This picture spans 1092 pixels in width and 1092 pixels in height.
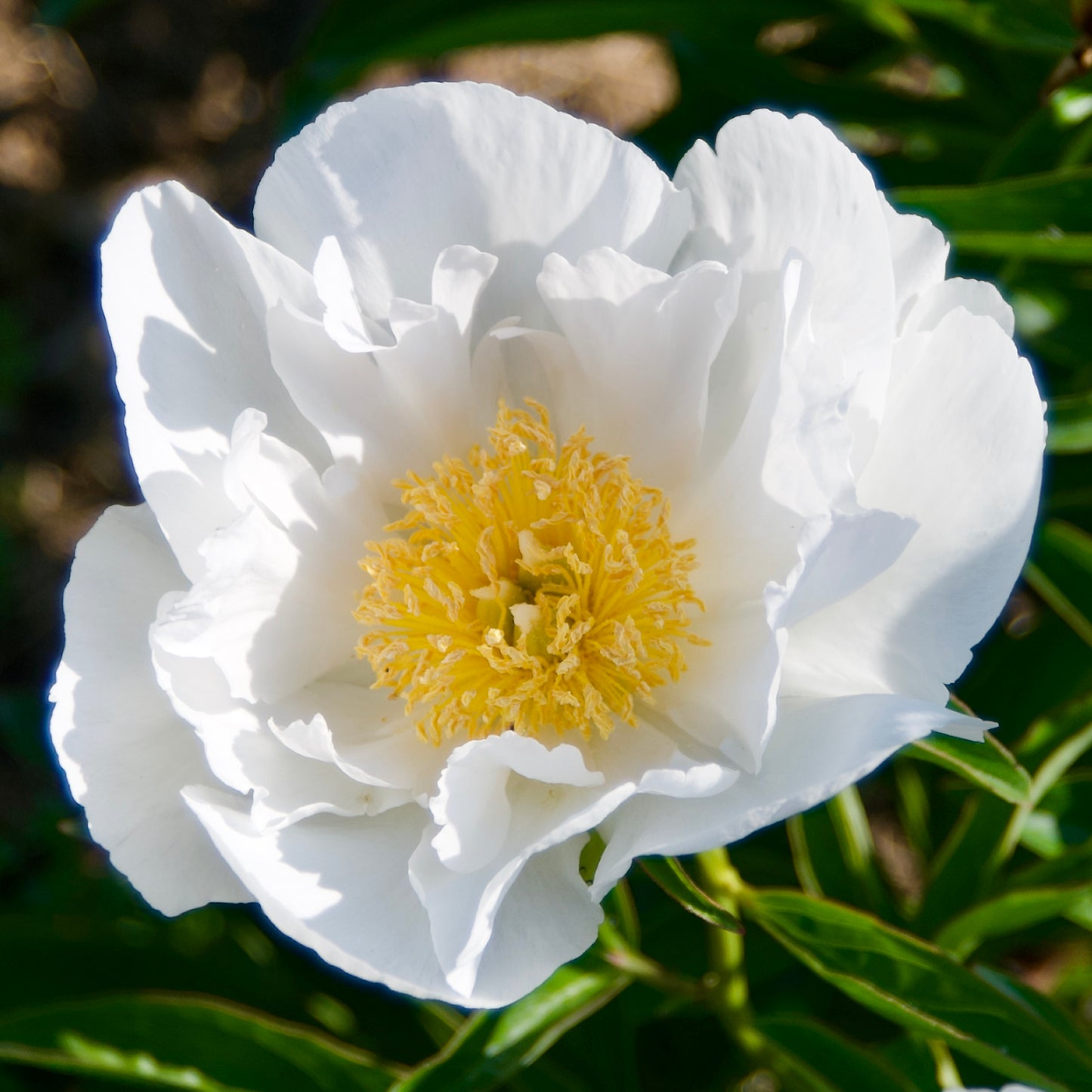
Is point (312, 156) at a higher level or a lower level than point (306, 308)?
higher

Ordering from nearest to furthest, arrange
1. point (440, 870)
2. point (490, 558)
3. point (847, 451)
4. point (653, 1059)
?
point (847, 451)
point (440, 870)
point (490, 558)
point (653, 1059)

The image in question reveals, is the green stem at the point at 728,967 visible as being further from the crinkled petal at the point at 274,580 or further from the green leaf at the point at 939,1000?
the crinkled petal at the point at 274,580

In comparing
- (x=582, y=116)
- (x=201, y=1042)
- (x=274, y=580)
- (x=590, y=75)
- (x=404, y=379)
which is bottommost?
(x=201, y=1042)

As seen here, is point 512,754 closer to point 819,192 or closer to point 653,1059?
point 819,192

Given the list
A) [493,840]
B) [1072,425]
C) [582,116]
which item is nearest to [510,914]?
[493,840]

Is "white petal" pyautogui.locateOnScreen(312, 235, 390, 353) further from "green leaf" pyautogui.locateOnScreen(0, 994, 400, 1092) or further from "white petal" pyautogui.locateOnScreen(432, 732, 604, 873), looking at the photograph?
"green leaf" pyautogui.locateOnScreen(0, 994, 400, 1092)

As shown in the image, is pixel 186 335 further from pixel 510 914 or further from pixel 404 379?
pixel 510 914

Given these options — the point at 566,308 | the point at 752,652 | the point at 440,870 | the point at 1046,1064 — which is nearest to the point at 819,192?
the point at 566,308

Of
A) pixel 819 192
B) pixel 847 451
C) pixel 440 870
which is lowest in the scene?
pixel 440 870
